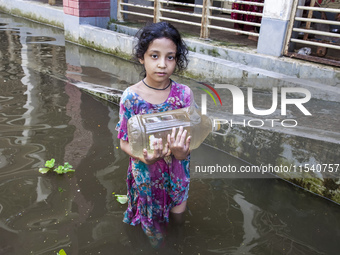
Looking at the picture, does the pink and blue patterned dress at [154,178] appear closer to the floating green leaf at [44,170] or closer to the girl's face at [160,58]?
the girl's face at [160,58]

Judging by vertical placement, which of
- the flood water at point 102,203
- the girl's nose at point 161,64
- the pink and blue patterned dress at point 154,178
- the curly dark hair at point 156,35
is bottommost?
the flood water at point 102,203

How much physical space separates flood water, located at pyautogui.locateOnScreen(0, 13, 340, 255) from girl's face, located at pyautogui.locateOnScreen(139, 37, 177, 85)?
1.31m

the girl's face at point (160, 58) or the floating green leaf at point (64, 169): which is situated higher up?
the girl's face at point (160, 58)

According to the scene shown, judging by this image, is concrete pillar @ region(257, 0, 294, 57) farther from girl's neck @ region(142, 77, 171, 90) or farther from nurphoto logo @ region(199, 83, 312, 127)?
girl's neck @ region(142, 77, 171, 90)

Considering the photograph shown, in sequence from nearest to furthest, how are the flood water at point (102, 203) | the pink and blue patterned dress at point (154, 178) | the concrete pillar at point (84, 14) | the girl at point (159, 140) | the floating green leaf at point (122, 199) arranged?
the girl at point (159, 140) → the pink and blue patterned dress at point (154, 178) → the flood water at point (102, 203) → the floating green leaf at point (122, 199) → the concrete pillar at point (84, 14)

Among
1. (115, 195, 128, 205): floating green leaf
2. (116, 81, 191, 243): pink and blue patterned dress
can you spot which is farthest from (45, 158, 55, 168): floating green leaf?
(116, 81, 191, 243): pink and blue patterned dress

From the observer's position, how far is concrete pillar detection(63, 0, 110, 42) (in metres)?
8.55

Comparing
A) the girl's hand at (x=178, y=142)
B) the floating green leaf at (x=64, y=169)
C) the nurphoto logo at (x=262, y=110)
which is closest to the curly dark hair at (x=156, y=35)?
the girl's hand at (x=178, y=142)

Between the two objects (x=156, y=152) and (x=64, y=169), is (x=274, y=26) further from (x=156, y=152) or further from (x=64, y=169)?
(x=156, y=152)

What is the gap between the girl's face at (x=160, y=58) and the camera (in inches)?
80.1

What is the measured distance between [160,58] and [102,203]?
1.59 m

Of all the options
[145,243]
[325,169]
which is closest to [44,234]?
[145,243]

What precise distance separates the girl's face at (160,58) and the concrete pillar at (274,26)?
4.07 m

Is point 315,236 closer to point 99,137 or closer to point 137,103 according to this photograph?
→ point 137,103
